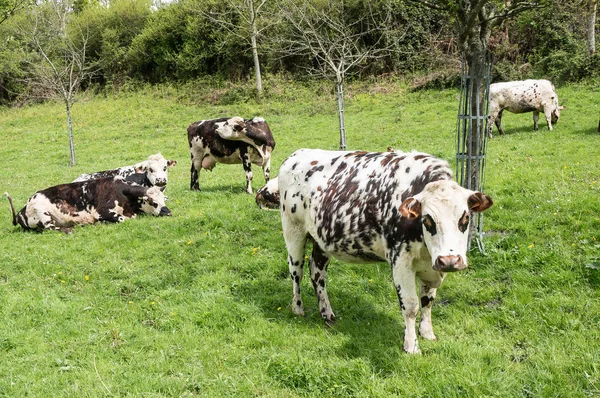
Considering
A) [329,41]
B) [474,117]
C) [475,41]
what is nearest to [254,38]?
[329,41]

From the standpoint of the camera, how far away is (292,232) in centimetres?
643

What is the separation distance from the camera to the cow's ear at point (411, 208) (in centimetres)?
445

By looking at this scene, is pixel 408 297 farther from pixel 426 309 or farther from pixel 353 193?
pixel 353 193

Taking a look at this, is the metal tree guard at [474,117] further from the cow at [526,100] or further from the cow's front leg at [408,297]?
the cow at [526,100]

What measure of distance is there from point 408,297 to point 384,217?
845 millimetres

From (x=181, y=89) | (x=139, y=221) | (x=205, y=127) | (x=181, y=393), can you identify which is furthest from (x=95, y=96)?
(x=181, y=393)

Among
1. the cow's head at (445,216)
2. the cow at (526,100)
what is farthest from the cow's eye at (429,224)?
the cow at (526,100)

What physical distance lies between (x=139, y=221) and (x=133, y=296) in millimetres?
4286

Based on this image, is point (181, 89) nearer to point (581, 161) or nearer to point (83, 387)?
point (581, 161)

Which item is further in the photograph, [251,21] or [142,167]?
[251,21]

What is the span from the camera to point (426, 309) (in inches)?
211

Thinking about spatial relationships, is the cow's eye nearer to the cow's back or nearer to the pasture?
the cow's back

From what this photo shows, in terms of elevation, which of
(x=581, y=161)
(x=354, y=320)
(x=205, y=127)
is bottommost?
(x=354, y=320)

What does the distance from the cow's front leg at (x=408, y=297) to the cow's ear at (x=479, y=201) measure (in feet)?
2.67
